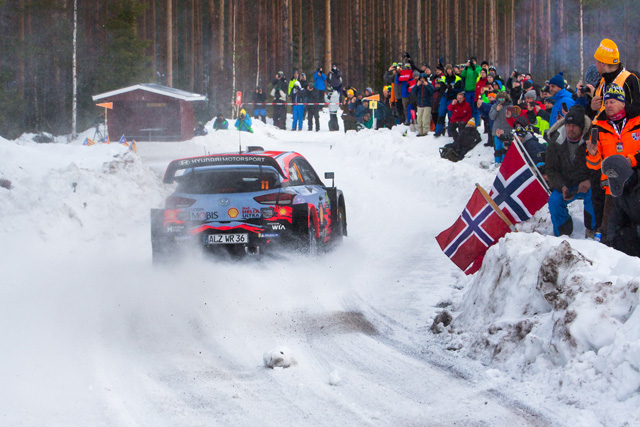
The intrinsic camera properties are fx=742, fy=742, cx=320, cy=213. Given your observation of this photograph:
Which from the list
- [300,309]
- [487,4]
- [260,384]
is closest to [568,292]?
[260,384]

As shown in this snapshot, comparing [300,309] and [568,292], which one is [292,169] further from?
[568,292]

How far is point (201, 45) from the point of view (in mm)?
44469

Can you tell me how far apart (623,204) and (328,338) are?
311cm

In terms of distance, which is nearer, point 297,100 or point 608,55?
point 608,55

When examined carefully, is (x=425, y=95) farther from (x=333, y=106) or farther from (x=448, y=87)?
(x=333, y=106)

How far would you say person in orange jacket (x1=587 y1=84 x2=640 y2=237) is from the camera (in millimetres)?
7219

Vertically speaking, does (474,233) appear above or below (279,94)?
below

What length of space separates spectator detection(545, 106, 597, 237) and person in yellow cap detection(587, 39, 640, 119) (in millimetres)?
384

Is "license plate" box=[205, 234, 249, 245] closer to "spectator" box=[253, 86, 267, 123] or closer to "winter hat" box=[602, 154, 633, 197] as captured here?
"winter hat" box=[602, 154, 633, 197]

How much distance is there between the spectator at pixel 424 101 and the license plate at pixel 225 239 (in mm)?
14078

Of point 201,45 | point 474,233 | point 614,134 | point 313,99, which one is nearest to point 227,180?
point 474,233

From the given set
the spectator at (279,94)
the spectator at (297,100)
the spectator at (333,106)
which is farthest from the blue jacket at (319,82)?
the spectator at (279,94)

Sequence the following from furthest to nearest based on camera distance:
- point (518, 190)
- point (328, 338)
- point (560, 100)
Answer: point (560, 100) < point (518, 190) < point (328, 338)

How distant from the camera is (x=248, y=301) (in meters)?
7.62
